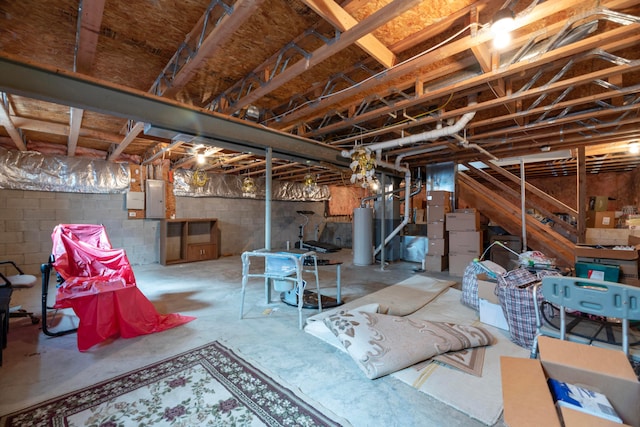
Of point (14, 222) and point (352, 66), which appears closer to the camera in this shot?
point (352, 66)

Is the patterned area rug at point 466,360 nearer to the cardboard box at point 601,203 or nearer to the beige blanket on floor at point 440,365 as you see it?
the beige blanket on floor at point 440,365

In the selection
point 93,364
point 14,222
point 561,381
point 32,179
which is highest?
point 32,179

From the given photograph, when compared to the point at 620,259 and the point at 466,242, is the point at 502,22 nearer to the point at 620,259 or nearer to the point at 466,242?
the point at 620,259

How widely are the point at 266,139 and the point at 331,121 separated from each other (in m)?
1.13

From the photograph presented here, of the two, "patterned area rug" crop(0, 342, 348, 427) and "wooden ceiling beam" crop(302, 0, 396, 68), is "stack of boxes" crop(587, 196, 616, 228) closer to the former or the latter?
"wooden ceiling beam" crop(302, 0, 396, 68)

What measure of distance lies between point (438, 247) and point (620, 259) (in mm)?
2389

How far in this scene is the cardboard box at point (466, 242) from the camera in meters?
4.70

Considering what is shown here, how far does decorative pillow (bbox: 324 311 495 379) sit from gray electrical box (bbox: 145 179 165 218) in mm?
5332

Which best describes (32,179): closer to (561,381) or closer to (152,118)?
(152,118)

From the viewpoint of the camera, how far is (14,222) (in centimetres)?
463

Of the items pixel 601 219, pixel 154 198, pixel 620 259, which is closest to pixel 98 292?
pixel 154 198

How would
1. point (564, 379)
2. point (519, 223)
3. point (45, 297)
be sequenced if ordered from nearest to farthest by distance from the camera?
point (564, 379)
point (45, 297)
point (519, 223)

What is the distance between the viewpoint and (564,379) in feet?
3.35

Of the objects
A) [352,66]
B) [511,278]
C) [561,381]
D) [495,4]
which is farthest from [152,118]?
[511,278]
